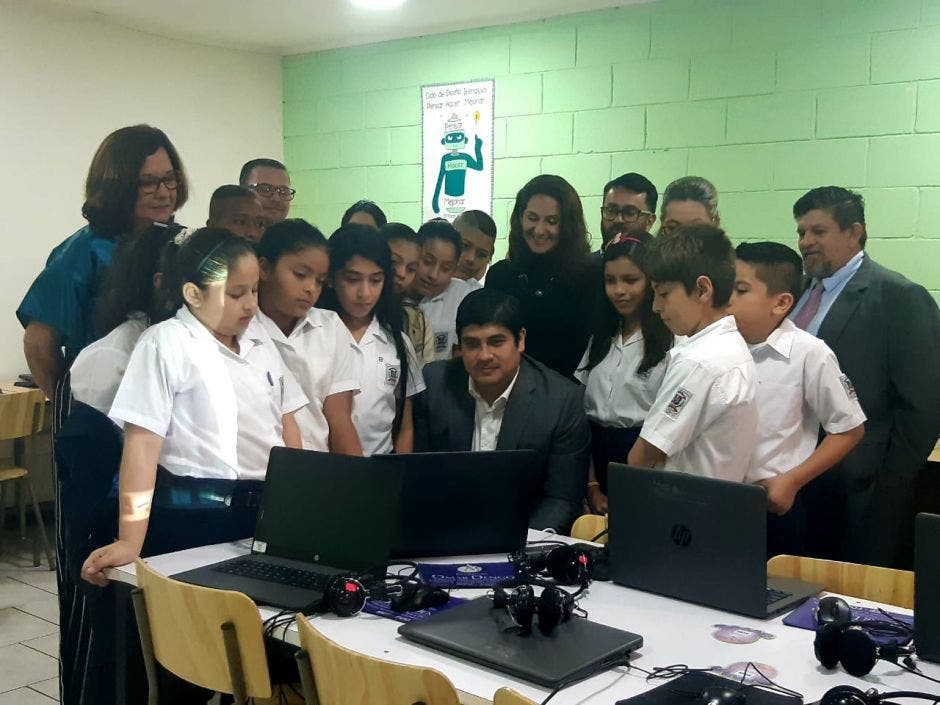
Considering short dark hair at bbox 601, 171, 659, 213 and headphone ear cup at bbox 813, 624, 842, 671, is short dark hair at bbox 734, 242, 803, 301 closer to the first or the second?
short dark hair at bbox 601, 171, 659, 213

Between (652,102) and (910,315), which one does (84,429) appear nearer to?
(910,315)

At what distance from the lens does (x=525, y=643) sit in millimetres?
1657

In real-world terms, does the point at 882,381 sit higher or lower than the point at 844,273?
lower

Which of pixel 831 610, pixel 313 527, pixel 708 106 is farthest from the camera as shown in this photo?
pixel 708 106

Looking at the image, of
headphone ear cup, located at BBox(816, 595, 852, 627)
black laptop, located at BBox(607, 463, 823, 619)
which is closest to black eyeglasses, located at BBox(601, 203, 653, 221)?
black laptop, located at BBox(607, 463, 823, 619)

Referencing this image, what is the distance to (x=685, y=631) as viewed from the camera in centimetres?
177

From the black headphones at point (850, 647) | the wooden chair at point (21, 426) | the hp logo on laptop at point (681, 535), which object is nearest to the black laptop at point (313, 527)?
the hp logo on laptop at point (681, 535)

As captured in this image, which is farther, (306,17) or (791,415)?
(306,17)

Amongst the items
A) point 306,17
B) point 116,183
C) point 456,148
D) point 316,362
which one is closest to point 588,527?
point 316,362

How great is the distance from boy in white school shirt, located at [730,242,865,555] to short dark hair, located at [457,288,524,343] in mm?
656

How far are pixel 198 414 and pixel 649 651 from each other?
1.22m

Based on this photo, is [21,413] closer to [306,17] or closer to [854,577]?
[306,17]

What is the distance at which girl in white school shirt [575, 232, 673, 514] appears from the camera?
9.52 ft

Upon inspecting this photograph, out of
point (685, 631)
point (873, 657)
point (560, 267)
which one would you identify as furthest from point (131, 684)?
point (560, 267)
